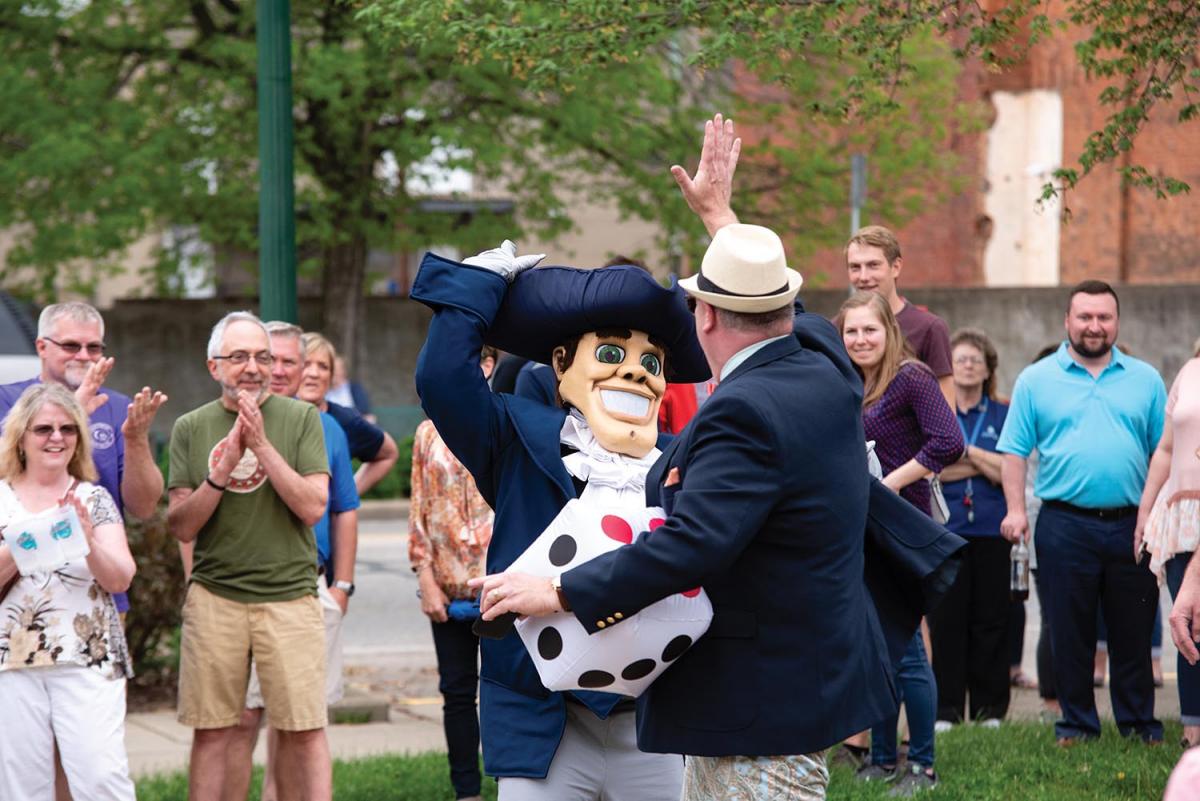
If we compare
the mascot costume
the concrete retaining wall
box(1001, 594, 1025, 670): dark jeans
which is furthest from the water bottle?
the concrete retaining wall

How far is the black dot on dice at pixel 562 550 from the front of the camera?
3.96 m

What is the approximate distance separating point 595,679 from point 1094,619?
4.34 metres

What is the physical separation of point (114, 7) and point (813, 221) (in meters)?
8.84

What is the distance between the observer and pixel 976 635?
27.3 ft

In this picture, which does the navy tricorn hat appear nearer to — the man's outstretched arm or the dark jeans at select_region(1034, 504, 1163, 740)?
the man's outstretched arm

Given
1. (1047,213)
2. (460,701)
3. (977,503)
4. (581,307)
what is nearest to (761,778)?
(581,307)

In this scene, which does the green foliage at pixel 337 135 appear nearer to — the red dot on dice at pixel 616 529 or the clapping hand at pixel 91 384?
the clapping hand at pixel 91 384

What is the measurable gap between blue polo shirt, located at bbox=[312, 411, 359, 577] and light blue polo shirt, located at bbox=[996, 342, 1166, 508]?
3.09 m

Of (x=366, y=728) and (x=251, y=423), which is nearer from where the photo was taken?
(x=251, y=423)

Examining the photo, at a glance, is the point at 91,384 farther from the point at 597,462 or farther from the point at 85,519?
the point at 597,462

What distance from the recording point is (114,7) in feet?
60.5

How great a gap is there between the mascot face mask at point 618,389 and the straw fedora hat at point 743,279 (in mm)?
671

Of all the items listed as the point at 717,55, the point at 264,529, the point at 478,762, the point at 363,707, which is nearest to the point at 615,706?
the point at 264,529

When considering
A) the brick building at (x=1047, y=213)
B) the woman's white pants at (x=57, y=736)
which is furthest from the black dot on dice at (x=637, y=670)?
the brick building at (x=1047, y=213)
